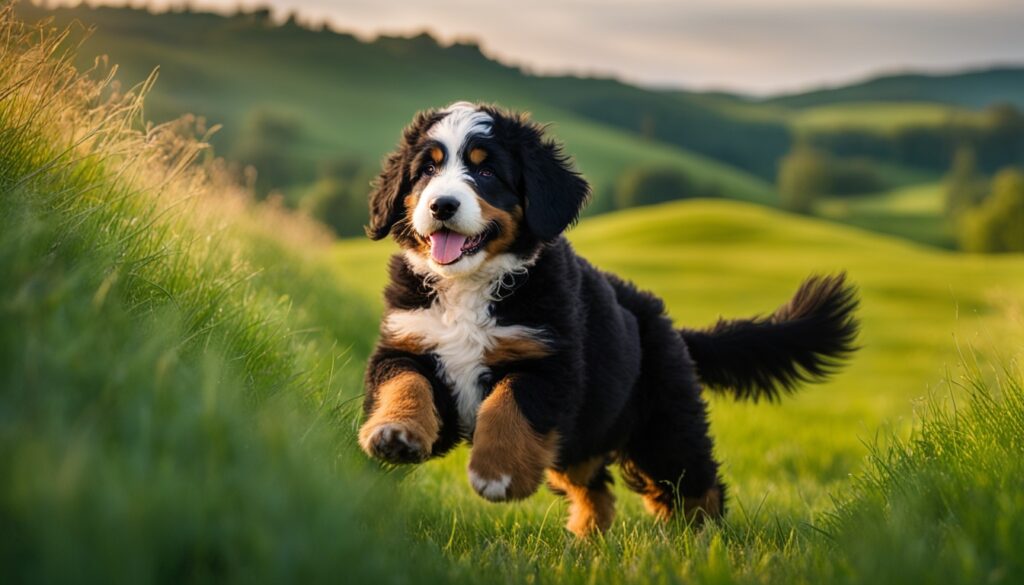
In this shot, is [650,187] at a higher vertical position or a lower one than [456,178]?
lower

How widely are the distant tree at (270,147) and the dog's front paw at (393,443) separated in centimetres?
5896

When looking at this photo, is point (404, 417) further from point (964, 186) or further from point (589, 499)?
point (964, 186)

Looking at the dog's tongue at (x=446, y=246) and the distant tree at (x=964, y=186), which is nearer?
the dog's tongue at (x=446, y=246)

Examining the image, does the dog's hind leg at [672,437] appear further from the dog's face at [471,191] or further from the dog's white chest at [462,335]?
the dog's white chest at [462,335]

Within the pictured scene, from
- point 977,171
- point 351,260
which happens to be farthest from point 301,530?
point 977,171

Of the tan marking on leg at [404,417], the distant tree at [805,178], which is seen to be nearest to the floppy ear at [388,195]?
the tan marking on leg at [404,417]

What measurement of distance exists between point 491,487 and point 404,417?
1.22 ft

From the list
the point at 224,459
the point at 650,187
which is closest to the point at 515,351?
the point at 224,459

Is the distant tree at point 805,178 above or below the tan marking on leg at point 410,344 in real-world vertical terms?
below

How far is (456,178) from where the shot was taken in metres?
4.02

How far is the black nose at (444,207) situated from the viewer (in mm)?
3789

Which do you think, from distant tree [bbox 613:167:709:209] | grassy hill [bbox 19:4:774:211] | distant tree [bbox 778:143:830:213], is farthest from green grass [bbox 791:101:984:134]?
distant tree [bbox 613:167:709:209]

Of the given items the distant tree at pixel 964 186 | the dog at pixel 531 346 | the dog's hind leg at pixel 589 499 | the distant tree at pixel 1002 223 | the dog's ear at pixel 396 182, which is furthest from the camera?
the distant tree at pixel 964 186

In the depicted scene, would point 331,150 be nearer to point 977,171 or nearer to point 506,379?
point 977,171
